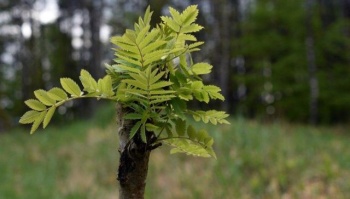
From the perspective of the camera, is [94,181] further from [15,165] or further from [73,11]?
[73,11]

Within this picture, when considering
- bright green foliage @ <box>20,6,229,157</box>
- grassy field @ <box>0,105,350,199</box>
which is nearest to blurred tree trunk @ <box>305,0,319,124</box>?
grassy field @ <box>0,105,350,199</box>

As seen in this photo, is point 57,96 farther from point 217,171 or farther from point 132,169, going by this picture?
point 217,171

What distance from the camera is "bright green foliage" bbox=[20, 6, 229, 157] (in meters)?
0.65

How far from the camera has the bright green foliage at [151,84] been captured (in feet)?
2.12

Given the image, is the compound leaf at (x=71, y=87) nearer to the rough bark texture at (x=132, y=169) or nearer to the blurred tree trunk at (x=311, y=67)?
the rough bark texture at (x=132, y=169)

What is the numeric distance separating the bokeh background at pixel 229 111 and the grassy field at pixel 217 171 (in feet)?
0.07

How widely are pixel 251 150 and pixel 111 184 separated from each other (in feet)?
6.09

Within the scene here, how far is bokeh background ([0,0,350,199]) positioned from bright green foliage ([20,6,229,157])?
4.41 ft

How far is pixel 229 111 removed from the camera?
19969 millimetres

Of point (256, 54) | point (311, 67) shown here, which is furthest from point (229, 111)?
point (311, 67)

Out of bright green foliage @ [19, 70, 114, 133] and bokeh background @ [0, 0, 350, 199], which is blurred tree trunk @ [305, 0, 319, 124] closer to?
bokeh background @ [0, 0, 350, 199]

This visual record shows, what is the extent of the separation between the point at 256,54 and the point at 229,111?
9.23ft

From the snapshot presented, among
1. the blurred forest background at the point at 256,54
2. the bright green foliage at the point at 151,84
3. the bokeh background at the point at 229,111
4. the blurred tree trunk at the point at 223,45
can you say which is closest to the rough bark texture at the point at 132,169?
the bright green foliage at the point at 151,84

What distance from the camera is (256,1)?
742 inches
